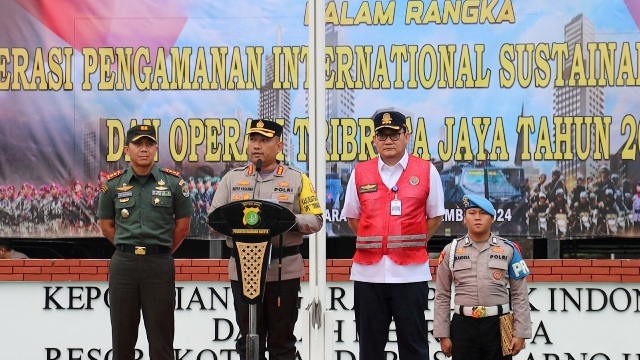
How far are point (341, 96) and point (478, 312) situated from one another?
2.34 meters

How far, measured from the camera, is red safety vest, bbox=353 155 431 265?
5.89m

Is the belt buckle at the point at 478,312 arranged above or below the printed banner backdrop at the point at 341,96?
below

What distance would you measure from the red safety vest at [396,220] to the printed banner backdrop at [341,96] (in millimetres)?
1514

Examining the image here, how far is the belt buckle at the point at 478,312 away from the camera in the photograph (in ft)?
18.8

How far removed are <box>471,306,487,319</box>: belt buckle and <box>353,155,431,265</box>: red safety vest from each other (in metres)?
0.41

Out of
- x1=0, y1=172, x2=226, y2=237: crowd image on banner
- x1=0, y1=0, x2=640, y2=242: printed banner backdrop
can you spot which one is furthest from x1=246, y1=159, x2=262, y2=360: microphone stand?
x1=0, y1=172, x2=226, y2=237: crowd image on banner

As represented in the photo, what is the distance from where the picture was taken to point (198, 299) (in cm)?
755

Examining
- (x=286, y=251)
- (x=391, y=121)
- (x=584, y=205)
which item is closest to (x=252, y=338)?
(x=286, y=251)

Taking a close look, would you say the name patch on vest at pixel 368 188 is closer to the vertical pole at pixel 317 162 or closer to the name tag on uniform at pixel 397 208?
the name tag on uniform at pixel 397 208

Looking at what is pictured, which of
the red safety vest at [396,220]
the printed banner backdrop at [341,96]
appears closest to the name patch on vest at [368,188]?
the red safety vest at [396,220]

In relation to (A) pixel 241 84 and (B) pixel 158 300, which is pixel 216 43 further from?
(B) pixel 158 300

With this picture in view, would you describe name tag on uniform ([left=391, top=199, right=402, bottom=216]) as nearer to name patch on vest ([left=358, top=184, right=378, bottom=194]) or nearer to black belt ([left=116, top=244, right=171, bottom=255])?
name patch on vest ([left=358, top=184, right=378, bottom=194])

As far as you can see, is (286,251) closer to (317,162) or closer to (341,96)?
(317,162)

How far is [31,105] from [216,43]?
142cm
